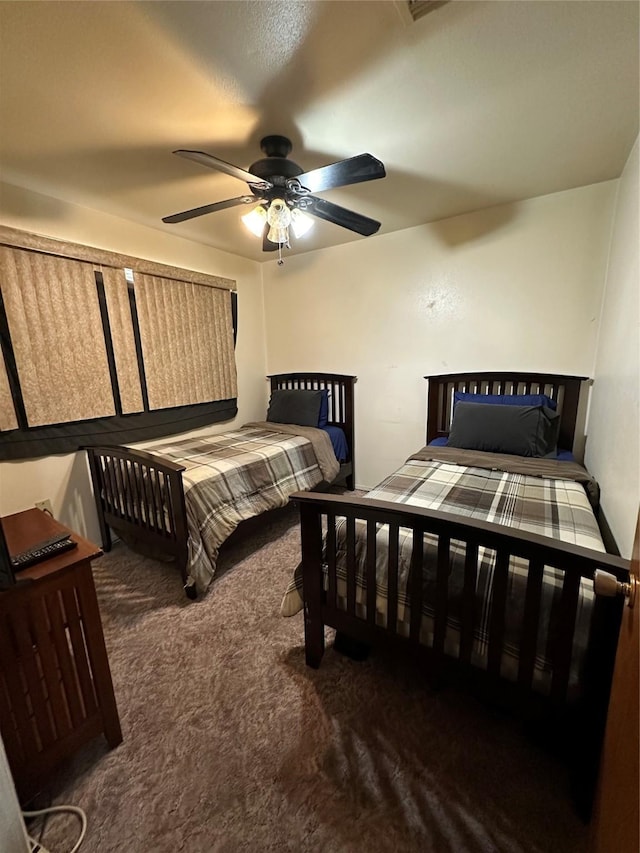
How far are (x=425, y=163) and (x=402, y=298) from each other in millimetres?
1156

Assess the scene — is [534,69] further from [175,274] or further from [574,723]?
[175,274]

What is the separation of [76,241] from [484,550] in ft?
9.84

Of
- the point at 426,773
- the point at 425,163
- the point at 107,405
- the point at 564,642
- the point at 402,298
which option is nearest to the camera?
the point at 564,642

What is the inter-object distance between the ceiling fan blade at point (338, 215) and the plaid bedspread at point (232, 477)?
1.59 meters

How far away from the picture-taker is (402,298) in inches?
120

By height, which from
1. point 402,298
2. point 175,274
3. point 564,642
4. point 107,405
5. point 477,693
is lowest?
point 477,693

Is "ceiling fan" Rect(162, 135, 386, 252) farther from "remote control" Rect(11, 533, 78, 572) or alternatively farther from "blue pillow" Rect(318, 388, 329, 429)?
"blue pillow" Rect(318, 388, 329, 429)

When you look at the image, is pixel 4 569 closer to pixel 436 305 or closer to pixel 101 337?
pixel 101 337

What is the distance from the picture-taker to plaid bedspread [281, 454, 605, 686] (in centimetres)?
109

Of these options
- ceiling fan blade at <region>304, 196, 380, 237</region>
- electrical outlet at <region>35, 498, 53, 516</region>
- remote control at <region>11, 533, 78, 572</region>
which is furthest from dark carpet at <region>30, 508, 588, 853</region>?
ceiling fan blade at <region>304, 196, 380, 237</region>

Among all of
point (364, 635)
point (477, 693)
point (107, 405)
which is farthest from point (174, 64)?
point (477, 693)

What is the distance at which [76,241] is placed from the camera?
2352mm

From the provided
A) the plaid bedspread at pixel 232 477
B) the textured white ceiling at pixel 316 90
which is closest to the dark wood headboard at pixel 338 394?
the plaid bedspread at pixel 232 477

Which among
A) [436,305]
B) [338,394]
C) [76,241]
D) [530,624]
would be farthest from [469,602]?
[76,241]
